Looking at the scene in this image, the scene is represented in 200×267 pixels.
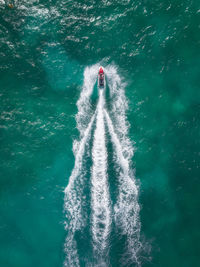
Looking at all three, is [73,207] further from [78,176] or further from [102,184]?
[102,184]

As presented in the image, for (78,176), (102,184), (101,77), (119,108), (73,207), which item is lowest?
(73,207)

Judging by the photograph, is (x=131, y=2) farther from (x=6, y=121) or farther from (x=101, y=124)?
(x=6, y=121)

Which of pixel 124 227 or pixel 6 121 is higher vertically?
pixel 6 121

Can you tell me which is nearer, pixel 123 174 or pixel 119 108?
pixel 123 174

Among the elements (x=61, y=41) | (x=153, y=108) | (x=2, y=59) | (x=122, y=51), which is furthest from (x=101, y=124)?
(x=2, y=59)

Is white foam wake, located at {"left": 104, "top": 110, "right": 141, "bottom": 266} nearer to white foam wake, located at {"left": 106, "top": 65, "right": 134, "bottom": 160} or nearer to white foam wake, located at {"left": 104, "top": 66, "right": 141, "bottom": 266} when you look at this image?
white foam wake, located at {"left": 104, "top": 66, "right": 141, "bottom": 266}

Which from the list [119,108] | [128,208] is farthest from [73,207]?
[119,108]
